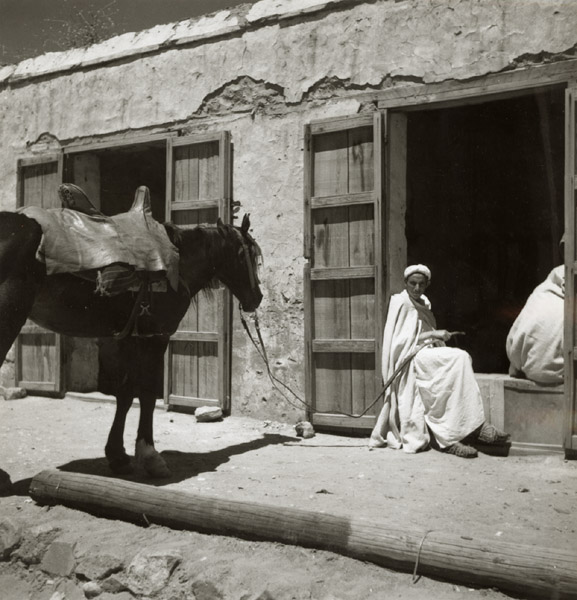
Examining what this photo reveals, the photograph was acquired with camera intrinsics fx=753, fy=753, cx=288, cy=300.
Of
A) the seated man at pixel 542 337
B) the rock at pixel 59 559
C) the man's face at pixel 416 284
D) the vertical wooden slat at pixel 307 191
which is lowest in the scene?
the rock at pixel 59 559

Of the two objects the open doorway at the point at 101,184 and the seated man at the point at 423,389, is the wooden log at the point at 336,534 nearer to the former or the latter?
the seated man at the point at 423,389

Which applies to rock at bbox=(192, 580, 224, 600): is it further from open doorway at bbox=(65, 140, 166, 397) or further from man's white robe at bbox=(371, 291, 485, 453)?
open doorway at bbox=(65, 140, 166, 397)

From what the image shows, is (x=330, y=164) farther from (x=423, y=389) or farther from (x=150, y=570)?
(x=150, y=570)

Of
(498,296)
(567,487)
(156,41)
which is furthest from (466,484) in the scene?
(156,41)

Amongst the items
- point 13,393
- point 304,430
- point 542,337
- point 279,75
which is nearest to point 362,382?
point 304,430

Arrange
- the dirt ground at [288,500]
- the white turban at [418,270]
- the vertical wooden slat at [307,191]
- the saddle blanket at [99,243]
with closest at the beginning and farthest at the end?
the dirt ground at [288,500] < the saddle blanket at [99,243] < the white turban at [418,270] < the vertical wooden slat at [307,191]

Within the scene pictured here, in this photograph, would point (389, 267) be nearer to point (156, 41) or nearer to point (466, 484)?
point (466, 484)

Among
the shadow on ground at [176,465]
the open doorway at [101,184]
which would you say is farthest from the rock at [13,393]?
the shadow on ground at [176,465]

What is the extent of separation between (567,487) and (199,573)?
2.52 meters

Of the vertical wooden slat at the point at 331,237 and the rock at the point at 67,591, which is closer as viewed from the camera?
the rock at the point at 67,591

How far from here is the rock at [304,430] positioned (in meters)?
6.56

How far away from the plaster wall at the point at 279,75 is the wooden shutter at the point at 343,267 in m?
0.18

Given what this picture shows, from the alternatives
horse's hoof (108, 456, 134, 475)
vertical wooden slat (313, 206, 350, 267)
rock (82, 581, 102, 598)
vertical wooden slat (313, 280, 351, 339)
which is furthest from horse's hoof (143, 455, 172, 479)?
vertical wooden slat (313, 206, 350, 267)

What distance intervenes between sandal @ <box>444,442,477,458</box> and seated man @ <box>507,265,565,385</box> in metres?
0.78
